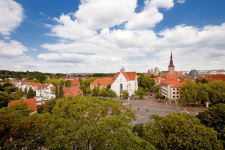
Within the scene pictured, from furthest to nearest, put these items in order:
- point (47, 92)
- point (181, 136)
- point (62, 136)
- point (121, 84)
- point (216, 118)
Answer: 1. point (121, 84)
2. point (47, 92)
3. point (216, 118)
4. point (181, 136)
5. point (62, 136)

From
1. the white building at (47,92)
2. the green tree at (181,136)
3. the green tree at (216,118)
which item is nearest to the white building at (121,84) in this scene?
the white building at (47,92)

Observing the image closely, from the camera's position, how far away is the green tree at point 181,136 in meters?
9.55

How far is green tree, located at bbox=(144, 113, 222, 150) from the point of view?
31.3ft

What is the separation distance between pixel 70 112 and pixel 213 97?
38.7 m

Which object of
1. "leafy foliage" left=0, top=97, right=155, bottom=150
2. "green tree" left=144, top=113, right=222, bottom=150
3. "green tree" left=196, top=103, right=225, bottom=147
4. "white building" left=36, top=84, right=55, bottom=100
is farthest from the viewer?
"white building" left=36, top=84, right=55, bottom=100

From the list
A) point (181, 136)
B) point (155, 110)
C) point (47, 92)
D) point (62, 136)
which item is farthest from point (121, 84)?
point (62, 136)

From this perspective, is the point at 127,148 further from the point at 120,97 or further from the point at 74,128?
the point at 120,97

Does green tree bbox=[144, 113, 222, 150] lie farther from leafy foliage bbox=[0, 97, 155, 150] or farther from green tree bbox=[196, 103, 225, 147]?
green tree bbox=[196, 103, 225, 147]

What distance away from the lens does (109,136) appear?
7.53 m

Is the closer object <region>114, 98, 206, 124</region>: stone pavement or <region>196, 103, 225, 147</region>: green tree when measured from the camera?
<region>196, 103, 225, 147</region>: green tree

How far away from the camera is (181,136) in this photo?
32.6 feet

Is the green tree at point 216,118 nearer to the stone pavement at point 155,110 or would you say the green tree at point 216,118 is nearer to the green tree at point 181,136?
the green tree at point 181,136

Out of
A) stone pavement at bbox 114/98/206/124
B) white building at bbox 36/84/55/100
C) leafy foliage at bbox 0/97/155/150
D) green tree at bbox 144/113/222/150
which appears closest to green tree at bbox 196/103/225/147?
green tree at bbox 144/113/222/150

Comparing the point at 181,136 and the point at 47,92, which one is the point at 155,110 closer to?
the point at 181,136
